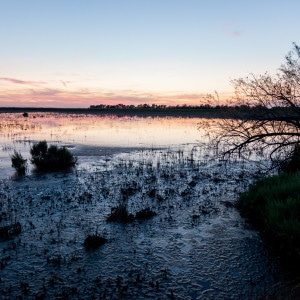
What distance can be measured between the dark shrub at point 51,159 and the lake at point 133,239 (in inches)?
43.5

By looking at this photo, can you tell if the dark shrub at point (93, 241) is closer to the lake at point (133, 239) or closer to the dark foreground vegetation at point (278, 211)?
the lake at point (133, 239)

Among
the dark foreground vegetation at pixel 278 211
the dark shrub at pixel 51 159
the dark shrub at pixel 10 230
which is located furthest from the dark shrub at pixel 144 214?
the dark shrub at pixel 51 159

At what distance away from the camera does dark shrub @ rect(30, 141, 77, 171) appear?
1866cm

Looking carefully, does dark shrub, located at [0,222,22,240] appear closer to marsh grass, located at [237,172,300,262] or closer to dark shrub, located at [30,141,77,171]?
marsh grass, located at [237,172,300,262]

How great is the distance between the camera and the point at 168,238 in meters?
9.39

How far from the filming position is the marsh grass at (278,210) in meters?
8.02

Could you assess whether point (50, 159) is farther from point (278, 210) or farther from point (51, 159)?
point (278, 210)

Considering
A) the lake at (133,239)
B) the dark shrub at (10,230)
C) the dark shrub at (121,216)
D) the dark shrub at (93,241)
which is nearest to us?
the lake at (133,239)

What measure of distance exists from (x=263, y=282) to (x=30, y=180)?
12.2 m

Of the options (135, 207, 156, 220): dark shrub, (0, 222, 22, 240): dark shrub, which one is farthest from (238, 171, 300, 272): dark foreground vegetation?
(0, 222, 22, 240): dark shrub

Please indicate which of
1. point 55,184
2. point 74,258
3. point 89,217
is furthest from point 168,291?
point 55,184

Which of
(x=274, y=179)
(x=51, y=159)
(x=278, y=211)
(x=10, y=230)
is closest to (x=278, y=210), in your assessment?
(x=278, y=211)

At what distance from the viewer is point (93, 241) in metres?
8.79

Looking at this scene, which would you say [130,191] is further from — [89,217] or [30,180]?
[30,180]
